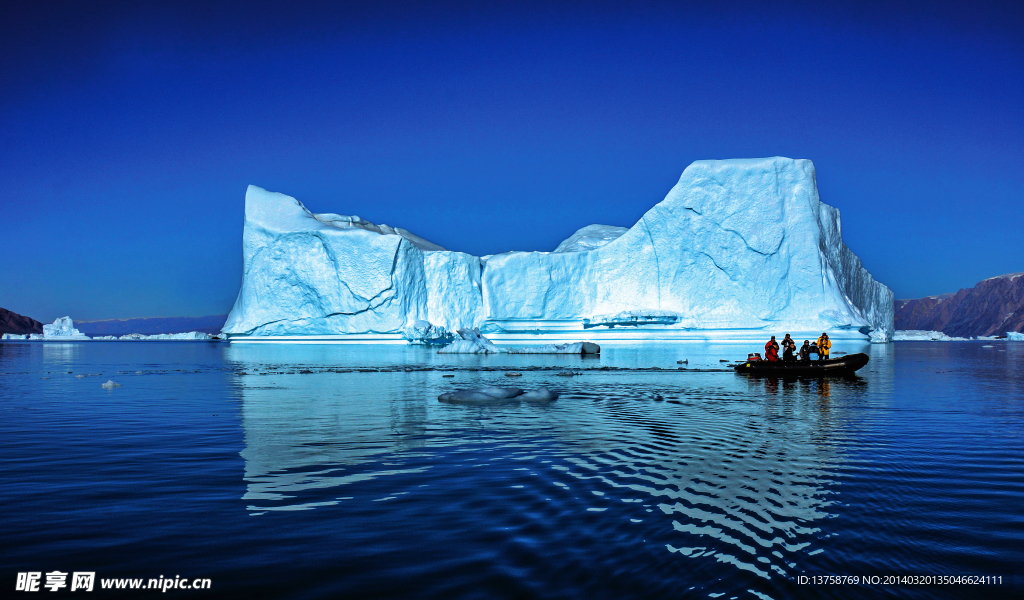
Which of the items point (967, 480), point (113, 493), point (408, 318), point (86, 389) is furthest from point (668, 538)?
point (408, 318)

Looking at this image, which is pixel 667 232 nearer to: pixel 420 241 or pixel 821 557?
pixel 420 241

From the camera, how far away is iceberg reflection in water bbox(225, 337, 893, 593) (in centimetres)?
320

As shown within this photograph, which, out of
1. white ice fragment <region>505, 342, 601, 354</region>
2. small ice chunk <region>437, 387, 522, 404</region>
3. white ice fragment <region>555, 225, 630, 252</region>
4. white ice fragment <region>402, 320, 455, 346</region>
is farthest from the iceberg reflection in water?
white ice fragment <region>555, 225, 630, 252</region>

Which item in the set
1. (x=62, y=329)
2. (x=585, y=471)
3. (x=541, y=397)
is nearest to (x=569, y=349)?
(x=541, y=397)

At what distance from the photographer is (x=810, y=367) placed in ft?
51.0

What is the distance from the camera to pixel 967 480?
15.2 feet

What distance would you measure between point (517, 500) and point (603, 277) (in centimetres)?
3512

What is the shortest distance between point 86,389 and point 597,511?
11753 millimetres

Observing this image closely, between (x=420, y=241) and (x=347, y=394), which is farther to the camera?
(x=420, y=241)

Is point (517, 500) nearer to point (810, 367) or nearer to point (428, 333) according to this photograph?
point (810, 367)

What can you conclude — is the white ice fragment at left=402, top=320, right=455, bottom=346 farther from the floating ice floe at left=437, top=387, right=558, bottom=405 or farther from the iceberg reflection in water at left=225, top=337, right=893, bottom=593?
the floating ice floe at left=437, top=387, right=558, bottom=405

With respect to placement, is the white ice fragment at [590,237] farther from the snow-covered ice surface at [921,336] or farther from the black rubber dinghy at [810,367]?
the snow-covered ice surface at [921,336]

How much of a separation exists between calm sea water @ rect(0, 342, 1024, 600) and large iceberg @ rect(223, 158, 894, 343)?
26357mm

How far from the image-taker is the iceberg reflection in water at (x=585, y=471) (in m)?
3.20
